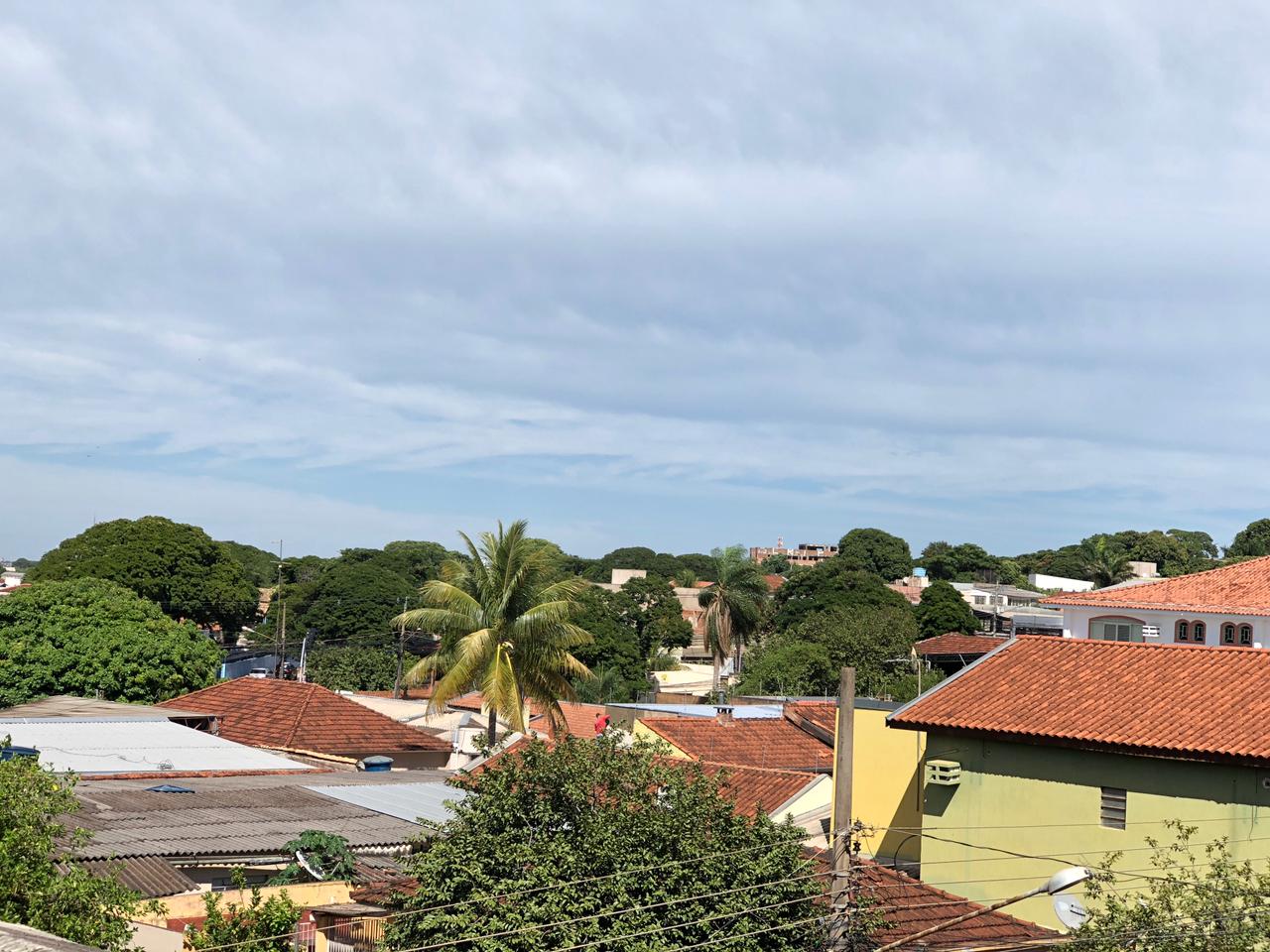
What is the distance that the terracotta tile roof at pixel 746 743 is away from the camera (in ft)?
108

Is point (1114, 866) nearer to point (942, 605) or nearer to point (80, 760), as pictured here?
point (80, 760)

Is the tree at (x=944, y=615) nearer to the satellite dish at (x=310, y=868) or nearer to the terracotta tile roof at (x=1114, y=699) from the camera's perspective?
the terracotta tile roof at (x=1114, y=699)

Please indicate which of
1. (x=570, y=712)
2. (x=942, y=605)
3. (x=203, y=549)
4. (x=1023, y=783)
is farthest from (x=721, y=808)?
(x=942, y=605)

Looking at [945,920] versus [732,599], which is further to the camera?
[732,599]

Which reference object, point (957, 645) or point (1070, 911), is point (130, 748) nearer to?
point (1070, 911)

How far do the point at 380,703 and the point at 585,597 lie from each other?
33909 mm

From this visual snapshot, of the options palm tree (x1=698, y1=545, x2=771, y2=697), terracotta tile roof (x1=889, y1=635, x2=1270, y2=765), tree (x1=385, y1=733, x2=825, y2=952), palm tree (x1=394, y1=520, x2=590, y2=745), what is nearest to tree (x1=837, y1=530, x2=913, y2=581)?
palm tree (x1=698, y1=545, x2=771, y2=697)

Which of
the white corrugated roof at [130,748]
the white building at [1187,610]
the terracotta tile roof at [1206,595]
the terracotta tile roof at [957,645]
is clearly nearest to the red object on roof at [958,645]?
the terracotta tile roof at [957,645]

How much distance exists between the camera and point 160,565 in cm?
7794

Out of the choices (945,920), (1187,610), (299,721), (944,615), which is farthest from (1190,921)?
(944,615)

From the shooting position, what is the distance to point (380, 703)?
5628 cm

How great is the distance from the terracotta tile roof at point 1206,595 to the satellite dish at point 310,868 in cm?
3791

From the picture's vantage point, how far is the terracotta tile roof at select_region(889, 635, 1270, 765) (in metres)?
18.9

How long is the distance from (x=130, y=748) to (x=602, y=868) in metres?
17.9
